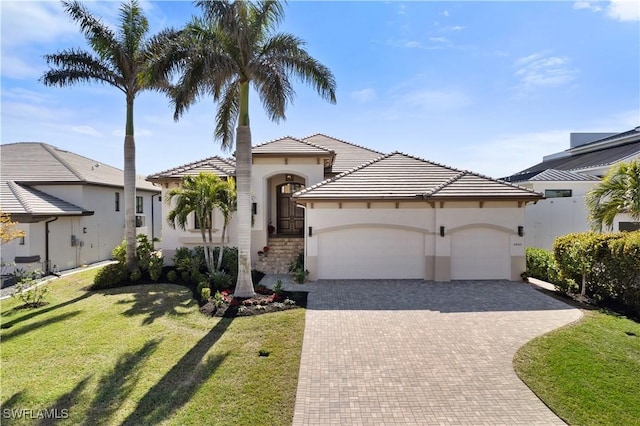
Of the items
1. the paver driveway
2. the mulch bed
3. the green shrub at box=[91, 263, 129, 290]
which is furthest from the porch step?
the green shrub at box=[91, 263, 129, 290]

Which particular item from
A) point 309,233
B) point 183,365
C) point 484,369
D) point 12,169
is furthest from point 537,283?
point 12,169

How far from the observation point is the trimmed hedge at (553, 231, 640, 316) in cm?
977

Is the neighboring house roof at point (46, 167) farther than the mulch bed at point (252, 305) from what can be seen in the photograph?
Yes

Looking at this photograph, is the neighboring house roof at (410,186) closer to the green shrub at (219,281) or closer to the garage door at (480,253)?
the garage door at (480,253)

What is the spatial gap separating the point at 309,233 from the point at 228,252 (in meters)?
4.22

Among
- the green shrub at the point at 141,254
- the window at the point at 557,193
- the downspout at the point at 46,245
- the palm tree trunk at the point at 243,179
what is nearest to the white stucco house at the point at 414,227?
the palm tree trunk at the point at 243,179

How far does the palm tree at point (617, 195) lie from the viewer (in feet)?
34.5

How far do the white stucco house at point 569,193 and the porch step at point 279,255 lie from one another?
45.4ft

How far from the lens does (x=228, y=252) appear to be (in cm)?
1518

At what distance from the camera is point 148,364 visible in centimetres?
695

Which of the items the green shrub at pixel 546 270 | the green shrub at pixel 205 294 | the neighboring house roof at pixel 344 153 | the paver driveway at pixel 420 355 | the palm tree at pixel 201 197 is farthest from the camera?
the neighboring house roof at pixel 344 153

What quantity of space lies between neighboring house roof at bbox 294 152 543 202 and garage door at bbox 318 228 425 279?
1662mm

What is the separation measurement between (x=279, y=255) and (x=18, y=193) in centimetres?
1518

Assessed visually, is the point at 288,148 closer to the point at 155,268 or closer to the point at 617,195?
the point at 155,268
